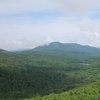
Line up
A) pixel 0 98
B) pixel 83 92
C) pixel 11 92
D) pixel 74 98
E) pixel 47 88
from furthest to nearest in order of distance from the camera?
pixel 47 88 → pixel 11 92 → pixel 0 98 → pixel 83 92 → pixel 74 98

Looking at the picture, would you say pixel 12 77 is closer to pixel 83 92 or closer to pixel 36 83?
pixel 36 83

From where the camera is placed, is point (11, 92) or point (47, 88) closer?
point (11, 92)

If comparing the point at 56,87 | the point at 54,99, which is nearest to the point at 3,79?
the point at 56,87

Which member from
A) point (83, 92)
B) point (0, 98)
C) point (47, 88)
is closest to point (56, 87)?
point (47, 88)

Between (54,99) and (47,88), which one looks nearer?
(54,99)

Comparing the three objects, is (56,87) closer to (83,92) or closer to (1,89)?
(1,89)

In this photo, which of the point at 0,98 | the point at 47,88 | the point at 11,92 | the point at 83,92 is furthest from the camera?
the point at 47,88

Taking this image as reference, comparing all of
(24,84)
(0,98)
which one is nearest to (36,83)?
(24,84)

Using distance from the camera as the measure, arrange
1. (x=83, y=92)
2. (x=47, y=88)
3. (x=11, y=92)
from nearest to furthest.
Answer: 1. (x=83, y=92)
2. (x=11, y=92)
3. (x=47, y=88)

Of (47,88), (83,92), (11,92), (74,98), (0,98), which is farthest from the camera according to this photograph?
(47,88)
